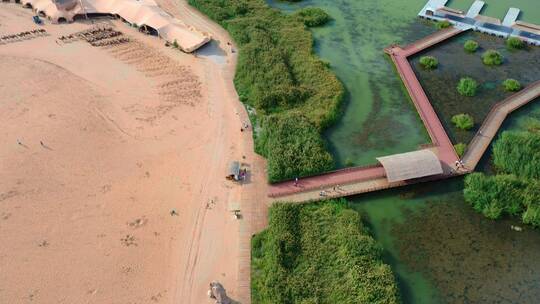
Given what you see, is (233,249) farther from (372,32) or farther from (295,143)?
(372,32)

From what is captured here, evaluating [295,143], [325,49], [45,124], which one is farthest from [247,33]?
[45,124]

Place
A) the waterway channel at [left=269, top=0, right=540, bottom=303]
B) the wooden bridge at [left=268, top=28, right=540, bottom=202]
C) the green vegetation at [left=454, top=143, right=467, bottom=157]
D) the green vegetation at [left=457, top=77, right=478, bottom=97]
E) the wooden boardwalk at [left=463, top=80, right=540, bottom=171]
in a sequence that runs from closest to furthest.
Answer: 1. the waterway channel at [left=269, top=0, right=540, bottom=303]
2. the wooden bridge at [left=268, top=28, right=540, bottom=202]
3. the green vegetation at [left=454, top=143, right=467, bottom=157]
4. the wooden boardwalk at [left=463, top=80, right=540, bottom=171]
5. the green vegetation at [left=457, top=77, right=478, bottom=97]

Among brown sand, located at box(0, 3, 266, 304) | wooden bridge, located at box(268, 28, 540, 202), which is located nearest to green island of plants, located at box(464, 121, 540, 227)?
wooden bridge, located at box(268, 28, 540, 202)

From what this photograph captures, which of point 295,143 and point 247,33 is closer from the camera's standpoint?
point 295,143

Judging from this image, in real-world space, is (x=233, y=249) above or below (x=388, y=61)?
below

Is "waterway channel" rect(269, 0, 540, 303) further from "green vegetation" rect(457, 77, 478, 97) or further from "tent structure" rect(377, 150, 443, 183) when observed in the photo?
"tent structure" rect(377, 150, 443, 183)

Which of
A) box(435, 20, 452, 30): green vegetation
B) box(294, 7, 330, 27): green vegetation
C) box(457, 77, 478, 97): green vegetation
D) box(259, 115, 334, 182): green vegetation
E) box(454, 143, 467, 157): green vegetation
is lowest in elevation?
box(259, 115, 334, 182): green vegetation

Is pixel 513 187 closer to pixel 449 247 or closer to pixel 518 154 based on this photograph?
pixel 518 154
